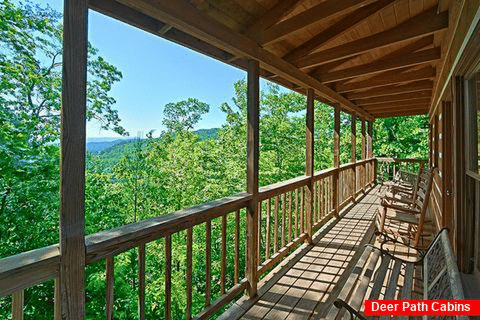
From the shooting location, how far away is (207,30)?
210 centimetres

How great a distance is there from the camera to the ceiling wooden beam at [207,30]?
173cm

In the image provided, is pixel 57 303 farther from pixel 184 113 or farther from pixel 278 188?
pixel 184 113

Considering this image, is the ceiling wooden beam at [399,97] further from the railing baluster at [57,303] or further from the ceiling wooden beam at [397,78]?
the railing baluster at [57,303]

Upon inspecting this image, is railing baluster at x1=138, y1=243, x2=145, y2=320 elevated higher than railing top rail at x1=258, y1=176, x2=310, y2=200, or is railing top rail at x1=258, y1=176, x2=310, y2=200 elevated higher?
railing top rail at x1=258, y1=176, x2=310, y2=200

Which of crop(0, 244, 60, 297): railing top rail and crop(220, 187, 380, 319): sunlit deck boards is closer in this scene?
crop(0, 244, 60, 297): railing top rail

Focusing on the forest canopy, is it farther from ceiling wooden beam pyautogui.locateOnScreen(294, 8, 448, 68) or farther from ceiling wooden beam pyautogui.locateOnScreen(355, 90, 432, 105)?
ceiling wooden beam pyautogui.locateOnScreen(355, 90, 432, 105)

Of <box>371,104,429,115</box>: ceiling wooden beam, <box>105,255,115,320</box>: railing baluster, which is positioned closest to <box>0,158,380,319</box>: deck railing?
<box>105,255,115,320</box>: railing baluster

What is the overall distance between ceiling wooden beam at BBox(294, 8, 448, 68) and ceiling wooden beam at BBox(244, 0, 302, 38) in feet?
2.99

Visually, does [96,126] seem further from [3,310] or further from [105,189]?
[3,310]

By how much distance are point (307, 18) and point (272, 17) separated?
0.35 meters

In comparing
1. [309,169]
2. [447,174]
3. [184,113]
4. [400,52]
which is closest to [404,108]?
[400,52]

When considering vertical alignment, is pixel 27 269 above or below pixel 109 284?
above

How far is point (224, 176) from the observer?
15.0m

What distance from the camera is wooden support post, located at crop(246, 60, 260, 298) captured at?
2.69 meters
